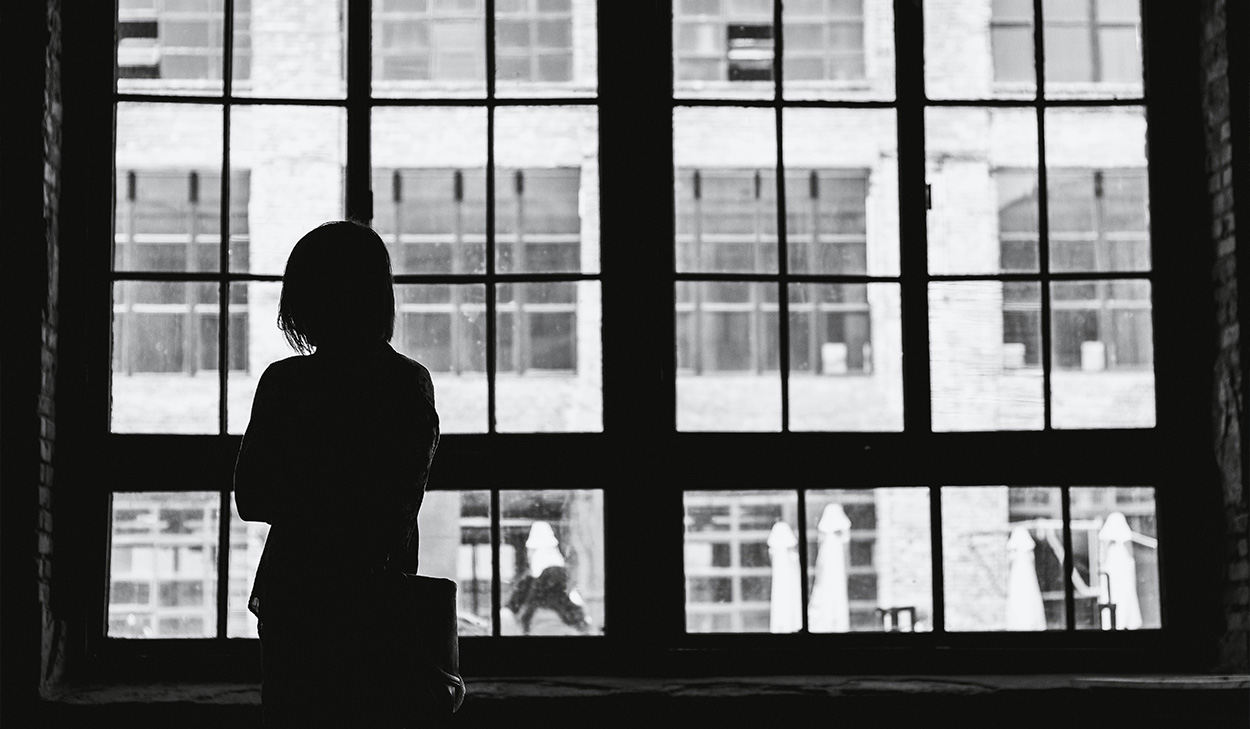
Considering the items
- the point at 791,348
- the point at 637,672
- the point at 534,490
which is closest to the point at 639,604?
the point at 637,672

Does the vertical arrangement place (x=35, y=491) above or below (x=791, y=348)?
below

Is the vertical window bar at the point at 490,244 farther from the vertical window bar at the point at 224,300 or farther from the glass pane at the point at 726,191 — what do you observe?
the vertical window bar at the point at 224,300

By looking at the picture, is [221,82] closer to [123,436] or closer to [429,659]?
[123,436]

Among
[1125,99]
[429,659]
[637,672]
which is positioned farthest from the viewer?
[1125,99]

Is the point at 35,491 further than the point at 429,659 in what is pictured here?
Yes

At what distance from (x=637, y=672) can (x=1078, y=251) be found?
1.65 m

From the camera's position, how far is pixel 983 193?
12.9ft

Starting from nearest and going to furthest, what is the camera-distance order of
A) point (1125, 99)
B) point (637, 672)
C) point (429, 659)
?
point (429, 659), point (637, 672), point (1125, 99)


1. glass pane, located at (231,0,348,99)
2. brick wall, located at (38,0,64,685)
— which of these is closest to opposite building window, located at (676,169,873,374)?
glass pane, located at (231,0,348,99)

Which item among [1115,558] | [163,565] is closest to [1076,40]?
[1115,558]

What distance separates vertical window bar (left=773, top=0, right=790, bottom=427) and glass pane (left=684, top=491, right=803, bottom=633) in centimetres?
24

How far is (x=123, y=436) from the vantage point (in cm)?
376

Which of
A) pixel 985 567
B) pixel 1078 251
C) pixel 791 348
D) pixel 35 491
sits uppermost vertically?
pixel 1078 251

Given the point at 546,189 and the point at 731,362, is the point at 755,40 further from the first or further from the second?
the point at 731,362
